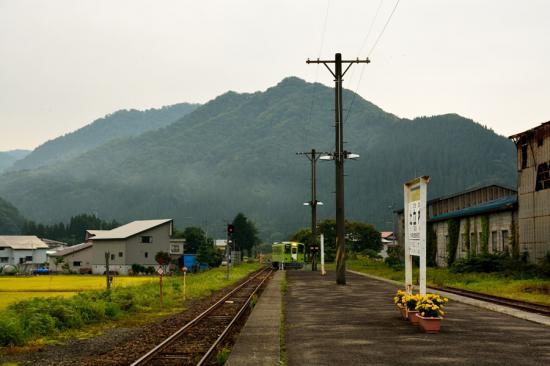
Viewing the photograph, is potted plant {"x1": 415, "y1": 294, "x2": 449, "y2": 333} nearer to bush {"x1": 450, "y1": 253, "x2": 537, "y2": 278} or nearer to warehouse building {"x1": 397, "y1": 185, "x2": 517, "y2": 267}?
bush {"x1": 450, "y1": 253, "x2": 537, "y2": 278}

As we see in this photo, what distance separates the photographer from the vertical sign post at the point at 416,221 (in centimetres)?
1717

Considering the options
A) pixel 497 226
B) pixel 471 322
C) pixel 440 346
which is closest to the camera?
pixel 440 346

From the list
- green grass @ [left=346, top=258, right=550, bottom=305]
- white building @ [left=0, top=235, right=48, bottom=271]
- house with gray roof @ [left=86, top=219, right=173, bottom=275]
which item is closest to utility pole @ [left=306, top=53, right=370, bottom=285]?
green grass @ [left=346, top=258, right=550, bottom=305]

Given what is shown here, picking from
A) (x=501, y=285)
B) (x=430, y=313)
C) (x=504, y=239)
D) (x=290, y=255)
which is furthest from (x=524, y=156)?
(x=290, y=255)

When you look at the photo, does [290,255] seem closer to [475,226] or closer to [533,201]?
[475,226]

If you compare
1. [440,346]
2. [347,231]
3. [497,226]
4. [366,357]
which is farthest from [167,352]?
[347,231]

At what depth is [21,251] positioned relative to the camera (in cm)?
12519

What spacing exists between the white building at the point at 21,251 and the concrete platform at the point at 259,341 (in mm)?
105818

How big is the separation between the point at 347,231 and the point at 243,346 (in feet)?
429

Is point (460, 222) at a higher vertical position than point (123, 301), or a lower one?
higher

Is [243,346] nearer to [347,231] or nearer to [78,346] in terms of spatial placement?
[78,346]

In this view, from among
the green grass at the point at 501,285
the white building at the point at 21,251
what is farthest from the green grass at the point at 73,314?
the white building at the point at 21,251

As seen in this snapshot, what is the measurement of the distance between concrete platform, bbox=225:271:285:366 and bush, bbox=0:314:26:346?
19.0 feet

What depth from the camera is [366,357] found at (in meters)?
13.1
